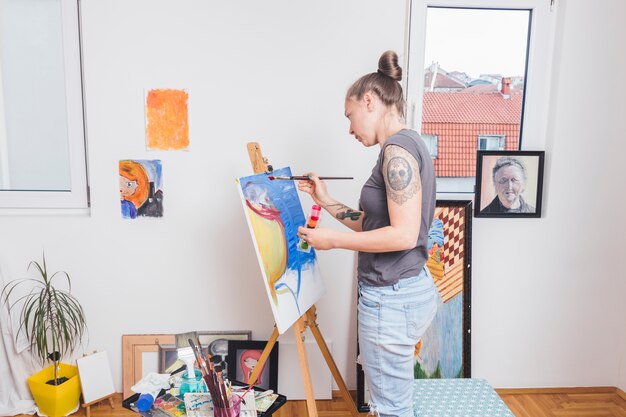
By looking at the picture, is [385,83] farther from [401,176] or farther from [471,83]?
[471,83]

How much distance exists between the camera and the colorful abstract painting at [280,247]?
1.57 m

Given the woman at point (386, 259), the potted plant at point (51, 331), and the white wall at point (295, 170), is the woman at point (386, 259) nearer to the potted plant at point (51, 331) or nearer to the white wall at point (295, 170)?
the white wall at point (295, 170)

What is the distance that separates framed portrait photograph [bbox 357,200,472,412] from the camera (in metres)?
2.15

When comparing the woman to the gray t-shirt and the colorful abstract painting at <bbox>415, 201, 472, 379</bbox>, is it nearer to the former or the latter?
the gray t-shirt

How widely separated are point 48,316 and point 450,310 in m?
1.83

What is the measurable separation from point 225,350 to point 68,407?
0.72 metres

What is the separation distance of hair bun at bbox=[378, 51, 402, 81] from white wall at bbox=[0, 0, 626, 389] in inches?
27.9

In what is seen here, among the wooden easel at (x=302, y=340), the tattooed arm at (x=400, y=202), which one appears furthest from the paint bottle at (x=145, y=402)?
the tattooed arm at (x=400, y=202)

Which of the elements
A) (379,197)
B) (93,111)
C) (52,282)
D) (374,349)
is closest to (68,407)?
(52,282)

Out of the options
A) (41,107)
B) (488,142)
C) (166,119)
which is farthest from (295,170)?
(41,107)

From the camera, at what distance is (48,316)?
203 cm

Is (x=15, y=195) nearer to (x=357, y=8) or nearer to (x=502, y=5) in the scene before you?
(x=357, y=8)

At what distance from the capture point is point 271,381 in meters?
2.16

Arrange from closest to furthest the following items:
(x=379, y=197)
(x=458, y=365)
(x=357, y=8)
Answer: (x=379, y=197) < (x=357, y=8) < (x=458, y=365)
